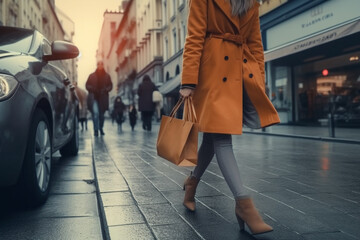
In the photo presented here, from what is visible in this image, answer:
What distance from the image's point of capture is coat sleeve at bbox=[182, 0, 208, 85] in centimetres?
265

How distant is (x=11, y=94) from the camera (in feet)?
9.22

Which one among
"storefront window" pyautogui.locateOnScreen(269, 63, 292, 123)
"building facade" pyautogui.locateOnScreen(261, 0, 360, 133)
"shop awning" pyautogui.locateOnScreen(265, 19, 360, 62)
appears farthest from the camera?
"storefront window" pyautogui.locateOnScreen(269, 63, 292, 123)

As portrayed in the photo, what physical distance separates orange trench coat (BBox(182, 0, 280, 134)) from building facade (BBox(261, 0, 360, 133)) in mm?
8765

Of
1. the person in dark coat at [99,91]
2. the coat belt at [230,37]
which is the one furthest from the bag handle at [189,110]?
the person in dark coat at [99,91]

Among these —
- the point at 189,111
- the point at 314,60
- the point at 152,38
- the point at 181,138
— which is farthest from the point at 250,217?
the point at 152,38

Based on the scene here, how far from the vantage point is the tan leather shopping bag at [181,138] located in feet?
8.28

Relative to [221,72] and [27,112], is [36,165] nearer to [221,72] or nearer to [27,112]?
[27,112]

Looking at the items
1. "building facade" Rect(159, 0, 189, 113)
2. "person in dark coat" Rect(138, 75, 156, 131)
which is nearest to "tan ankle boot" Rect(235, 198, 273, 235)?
"person in dark coat" Rect(138, 75, 156, 131)

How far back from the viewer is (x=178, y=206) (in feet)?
10.1

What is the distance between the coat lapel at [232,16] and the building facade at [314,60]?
8.72 meters

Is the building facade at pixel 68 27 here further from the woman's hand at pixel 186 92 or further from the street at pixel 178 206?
the woman's hand at pixel 186 92

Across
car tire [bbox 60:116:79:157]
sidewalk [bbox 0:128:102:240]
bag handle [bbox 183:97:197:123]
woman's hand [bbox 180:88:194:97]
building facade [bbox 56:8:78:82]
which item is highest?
building facade [bbox 56:8:78:82]

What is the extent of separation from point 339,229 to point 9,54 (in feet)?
8.93

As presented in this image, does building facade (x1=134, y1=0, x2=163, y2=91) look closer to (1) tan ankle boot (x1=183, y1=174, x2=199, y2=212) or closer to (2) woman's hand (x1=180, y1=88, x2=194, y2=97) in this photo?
(1) tan ankle boot (x1=183, y1=174, x2=199, y2=212)
